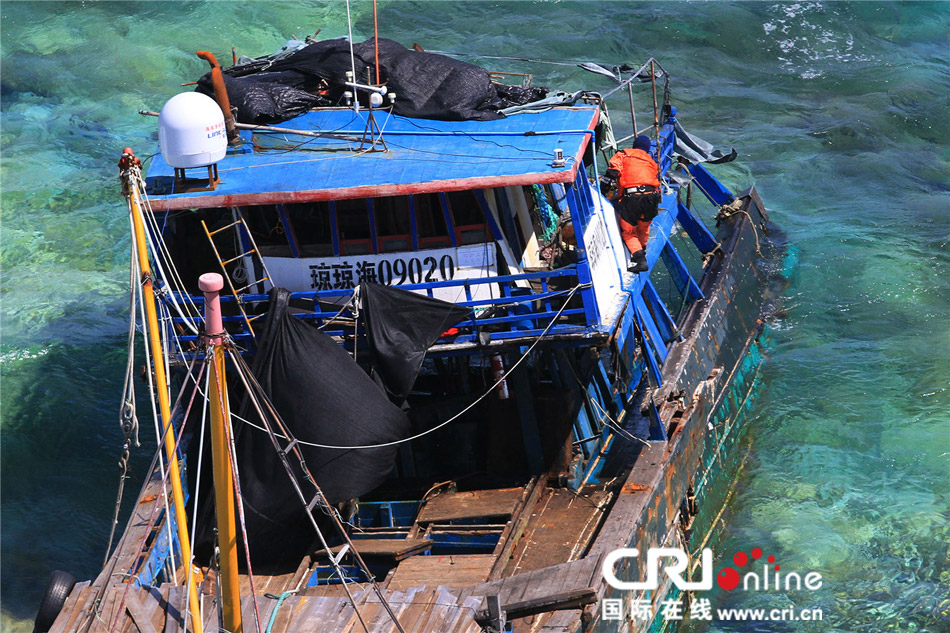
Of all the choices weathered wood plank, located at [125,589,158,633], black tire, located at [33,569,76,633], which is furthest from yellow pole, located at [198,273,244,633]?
black tire, located at [33,569,76,633]

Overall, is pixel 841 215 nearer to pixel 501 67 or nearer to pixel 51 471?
pixel 501 67

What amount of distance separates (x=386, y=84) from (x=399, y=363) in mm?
3709

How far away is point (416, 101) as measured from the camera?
13.9 meters

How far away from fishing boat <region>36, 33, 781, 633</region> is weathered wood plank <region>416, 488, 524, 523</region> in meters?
0.03

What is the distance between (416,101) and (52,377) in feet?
27.1

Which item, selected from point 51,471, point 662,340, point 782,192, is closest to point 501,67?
point 782,192

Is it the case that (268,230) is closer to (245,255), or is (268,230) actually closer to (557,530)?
(245,255)

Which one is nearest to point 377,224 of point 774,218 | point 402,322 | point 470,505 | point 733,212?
point 402,322

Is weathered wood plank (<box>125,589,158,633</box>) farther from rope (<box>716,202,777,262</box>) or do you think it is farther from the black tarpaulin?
rope (<box>716,202,777,262</box>)

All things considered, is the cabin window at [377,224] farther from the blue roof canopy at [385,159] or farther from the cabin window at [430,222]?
the blue roof canopy at [385,159]

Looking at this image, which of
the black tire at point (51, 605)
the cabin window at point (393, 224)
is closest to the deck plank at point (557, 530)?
the cabin window at point (393, 224)

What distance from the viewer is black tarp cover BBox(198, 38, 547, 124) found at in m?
13.8

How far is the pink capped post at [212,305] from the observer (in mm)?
8672

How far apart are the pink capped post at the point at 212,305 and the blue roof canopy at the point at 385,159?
11.1 feet
